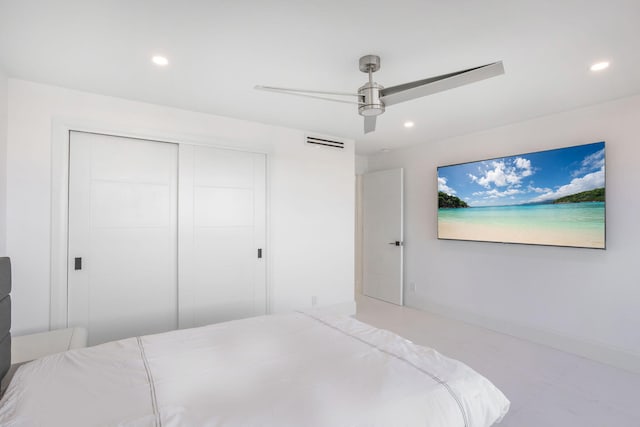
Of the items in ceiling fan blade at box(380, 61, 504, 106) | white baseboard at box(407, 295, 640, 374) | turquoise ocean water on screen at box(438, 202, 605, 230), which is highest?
ceiling fan blade at box(380, 61, 504, 106)

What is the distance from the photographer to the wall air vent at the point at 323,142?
3.87 m

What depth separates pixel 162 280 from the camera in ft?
9.86

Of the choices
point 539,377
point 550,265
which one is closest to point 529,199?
point 550,265

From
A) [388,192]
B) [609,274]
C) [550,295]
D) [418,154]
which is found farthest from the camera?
[388,192]

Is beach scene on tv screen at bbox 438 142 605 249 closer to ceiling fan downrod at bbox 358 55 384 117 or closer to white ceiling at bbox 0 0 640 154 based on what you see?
white ceiling at bbox 0 0 640 154

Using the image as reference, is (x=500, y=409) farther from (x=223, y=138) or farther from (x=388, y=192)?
(x=388, y=192)

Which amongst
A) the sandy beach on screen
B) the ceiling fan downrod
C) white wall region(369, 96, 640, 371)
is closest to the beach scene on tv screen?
the sandy beach on screen

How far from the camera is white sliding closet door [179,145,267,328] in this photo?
3.11 m

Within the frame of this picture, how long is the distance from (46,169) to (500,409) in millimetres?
3370

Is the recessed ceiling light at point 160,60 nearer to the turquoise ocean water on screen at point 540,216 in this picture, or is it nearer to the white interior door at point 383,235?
the white interior door at point 383,235

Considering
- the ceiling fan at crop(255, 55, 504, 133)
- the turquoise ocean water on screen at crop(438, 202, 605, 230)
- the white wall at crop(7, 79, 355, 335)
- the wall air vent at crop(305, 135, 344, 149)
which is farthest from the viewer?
the wall air vent at crop(305, 135, 344, 149)

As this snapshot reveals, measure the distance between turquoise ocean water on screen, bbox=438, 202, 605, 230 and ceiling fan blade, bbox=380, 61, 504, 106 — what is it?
2067 mm

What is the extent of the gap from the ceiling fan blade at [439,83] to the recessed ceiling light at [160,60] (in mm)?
1448

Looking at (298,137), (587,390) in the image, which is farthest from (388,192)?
(587,390)
